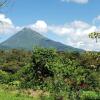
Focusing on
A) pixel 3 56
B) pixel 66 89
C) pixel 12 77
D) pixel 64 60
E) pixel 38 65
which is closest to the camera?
pixel 66 89

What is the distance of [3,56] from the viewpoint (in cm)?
10731

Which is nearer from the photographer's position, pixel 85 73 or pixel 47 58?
pixel 47 58

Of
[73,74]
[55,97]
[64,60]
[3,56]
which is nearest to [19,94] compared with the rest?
[55,97]

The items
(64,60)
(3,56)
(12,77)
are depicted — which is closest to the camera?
(64,60)

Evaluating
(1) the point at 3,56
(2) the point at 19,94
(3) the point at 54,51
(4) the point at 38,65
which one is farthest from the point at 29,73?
(1) the point at 3,56

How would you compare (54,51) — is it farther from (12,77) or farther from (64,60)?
(12,77)

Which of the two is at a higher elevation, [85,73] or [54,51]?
[54,51]

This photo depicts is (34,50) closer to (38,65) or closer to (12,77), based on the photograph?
(38,65)

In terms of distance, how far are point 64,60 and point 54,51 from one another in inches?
63.4

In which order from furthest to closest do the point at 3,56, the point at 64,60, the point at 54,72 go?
the point at 3,56 → the point at 64,60 → the point at 54,72

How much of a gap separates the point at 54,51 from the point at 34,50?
1.86m

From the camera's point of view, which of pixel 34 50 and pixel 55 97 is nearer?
pixel 55 97

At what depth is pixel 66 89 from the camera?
2225 cm

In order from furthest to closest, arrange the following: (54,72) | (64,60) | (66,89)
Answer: (64,60) → (54,72) → (66,89)
